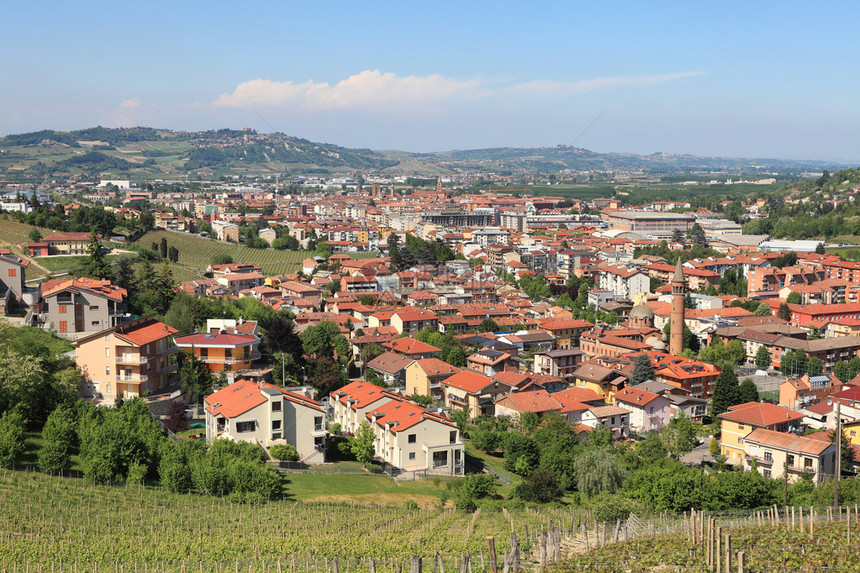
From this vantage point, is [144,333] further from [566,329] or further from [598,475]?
[566,329]

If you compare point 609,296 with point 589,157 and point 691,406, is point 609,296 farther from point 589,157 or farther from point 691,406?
point 589,157

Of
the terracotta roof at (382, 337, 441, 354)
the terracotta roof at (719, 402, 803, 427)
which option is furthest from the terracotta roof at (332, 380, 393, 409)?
the terracotta roof at (719, 402, 803, 427)

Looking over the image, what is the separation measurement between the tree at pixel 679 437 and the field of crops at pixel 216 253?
2611 cm

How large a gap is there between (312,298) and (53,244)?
997 centimetres

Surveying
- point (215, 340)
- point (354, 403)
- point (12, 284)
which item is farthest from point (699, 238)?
point (12, 284)

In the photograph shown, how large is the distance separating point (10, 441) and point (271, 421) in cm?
423

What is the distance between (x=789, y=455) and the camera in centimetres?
1603

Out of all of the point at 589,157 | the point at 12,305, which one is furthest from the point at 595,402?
the point at 589,157

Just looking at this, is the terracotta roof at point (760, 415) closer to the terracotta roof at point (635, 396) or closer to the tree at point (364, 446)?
the terracotta roof at point (635, 396)

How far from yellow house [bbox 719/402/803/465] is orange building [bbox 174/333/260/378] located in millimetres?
10461

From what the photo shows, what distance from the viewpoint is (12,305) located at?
763 inches

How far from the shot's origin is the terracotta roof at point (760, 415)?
1752 centimetres

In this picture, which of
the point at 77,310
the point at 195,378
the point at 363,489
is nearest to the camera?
the point at 363,489

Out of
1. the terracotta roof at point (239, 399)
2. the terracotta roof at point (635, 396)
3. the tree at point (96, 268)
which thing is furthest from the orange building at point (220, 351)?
the terracotta roof at point (635, 396)
